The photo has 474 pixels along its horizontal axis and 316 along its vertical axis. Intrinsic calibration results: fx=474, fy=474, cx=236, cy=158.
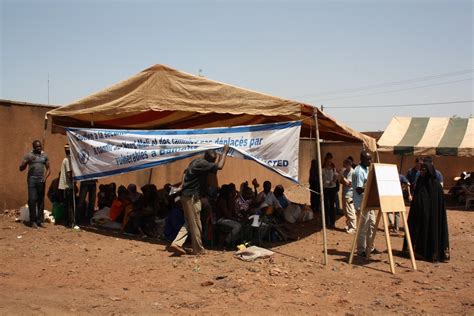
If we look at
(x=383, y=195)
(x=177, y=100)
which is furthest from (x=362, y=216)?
(x=177, y=100)

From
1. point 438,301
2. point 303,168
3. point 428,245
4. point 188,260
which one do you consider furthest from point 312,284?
point 303,168

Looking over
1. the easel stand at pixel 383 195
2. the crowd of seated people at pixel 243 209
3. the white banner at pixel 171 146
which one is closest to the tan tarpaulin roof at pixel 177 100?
the white banner at pixel 171 146

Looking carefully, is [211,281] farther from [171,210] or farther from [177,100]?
[177,100]

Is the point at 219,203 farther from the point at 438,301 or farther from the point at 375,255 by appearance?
the point at 438,301

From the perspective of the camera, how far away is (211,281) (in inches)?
238

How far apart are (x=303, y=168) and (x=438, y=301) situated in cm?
1686

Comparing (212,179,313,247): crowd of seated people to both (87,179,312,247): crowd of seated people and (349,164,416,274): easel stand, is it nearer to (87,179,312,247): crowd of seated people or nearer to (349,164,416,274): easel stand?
(87,179,312,247): crowd of seated people

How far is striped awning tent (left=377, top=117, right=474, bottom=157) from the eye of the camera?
15703 mm

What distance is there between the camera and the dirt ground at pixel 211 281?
17.1 ft

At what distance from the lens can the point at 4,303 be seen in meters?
5.01

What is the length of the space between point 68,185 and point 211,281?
15.3 feet

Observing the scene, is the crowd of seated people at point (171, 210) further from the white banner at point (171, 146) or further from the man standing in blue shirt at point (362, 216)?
the man standing in blue shirt at point (362, 216)

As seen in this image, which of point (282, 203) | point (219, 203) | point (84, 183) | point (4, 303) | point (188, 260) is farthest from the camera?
point (282, 203)

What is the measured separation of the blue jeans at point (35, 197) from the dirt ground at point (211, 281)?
0.51 metres
